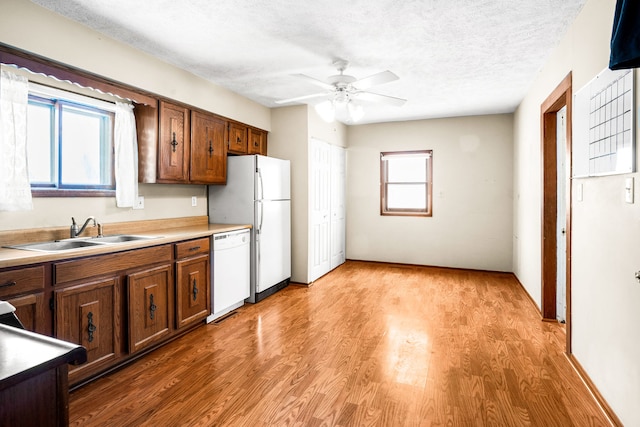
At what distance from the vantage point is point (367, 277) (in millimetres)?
5309

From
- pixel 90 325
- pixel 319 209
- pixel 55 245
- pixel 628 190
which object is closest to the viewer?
pixel 628 190

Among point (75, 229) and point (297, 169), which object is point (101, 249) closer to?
point (75, 229)

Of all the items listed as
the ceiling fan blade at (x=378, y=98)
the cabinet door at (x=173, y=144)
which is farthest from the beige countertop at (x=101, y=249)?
the ceiling fan blade at (x=378, y=98)

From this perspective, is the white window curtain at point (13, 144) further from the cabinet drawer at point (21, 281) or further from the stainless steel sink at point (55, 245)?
the cabinet drawer at point (21, 281)

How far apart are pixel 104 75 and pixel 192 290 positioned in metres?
1.84

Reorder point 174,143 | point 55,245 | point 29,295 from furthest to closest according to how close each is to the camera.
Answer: point 174,143, point 55,245, point 29,295

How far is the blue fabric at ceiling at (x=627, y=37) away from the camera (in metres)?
1.28

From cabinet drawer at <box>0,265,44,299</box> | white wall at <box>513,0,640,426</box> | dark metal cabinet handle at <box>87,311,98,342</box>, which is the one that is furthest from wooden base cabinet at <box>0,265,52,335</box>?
white wall at <box>513,0,640,426</box>

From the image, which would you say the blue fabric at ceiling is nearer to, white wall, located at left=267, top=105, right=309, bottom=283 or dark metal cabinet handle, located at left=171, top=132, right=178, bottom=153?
dark metal cabinet handle, located at left=171, top=132, right=178, bottom=153

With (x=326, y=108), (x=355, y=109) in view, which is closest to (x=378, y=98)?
(x=355, y=109)

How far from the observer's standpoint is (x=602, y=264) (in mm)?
2109

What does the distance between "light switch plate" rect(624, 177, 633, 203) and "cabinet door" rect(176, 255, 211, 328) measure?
297cm

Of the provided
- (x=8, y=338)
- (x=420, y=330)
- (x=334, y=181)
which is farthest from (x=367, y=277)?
(x=8, y=338)

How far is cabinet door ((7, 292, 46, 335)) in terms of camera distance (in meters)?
1.96
